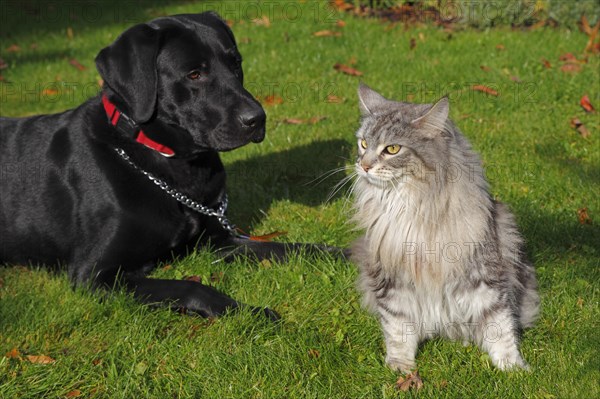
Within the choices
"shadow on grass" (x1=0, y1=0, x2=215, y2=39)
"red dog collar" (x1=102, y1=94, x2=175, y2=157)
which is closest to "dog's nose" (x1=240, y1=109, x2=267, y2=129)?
"red dog collar" (x1=102, y1=94, x2=175, y2=157)

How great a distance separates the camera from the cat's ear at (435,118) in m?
3.30

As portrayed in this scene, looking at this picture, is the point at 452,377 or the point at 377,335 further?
the point at 377,335

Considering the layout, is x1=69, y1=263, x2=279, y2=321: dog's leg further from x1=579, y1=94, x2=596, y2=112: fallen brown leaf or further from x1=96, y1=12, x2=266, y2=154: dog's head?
x1=579, y1=94, x2=596, y2=112: fallen brown leaf

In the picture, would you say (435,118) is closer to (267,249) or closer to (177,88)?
(177,88)

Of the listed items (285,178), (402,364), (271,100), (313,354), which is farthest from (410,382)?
(271,100)

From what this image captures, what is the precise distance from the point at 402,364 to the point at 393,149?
3.61 ft

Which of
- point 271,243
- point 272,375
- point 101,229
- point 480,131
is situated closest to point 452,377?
point 272,375

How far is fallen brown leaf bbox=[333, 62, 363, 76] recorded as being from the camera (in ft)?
26.0

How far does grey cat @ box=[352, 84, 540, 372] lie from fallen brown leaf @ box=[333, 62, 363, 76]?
14.2 feet

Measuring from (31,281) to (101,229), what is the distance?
0.65 meters

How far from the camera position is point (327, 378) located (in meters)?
3.50

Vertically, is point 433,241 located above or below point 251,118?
below

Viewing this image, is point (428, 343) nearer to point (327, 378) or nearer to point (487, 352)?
point (487, 352)

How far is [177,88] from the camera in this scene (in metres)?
4.29
